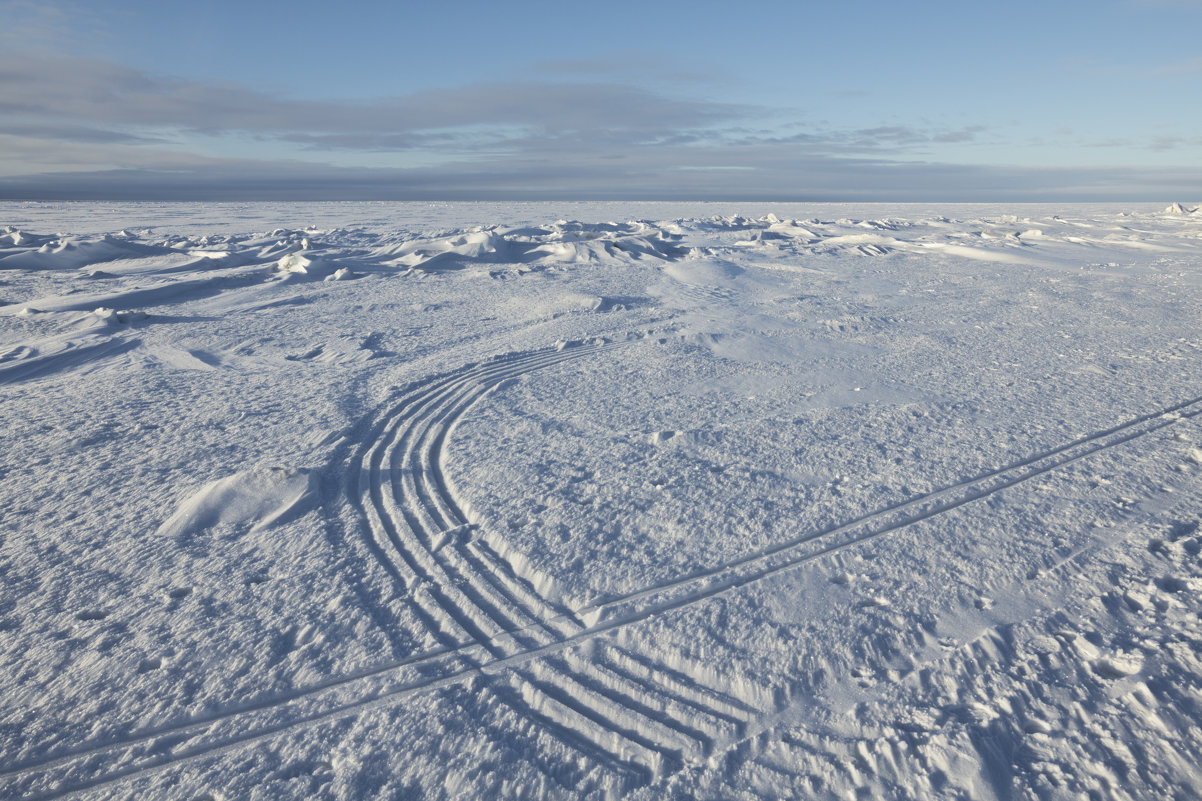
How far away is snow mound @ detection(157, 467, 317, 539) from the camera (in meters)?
4.66

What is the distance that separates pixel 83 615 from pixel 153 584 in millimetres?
368

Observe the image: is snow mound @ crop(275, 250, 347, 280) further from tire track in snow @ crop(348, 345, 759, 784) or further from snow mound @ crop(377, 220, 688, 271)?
tire track in snow @ crop(348, 345, 759, 784)

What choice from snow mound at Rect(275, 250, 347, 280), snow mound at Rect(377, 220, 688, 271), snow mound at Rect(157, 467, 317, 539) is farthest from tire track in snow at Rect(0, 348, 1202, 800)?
snow mound at Rect(377, 220, 688, 271)

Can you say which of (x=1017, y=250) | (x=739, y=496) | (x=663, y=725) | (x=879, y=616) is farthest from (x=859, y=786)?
(x=1017, y=250)

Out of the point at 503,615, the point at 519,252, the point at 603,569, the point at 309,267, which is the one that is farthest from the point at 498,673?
the point at 519,252

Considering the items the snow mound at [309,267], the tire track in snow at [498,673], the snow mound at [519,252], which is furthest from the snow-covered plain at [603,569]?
the snow mound at [519,252]

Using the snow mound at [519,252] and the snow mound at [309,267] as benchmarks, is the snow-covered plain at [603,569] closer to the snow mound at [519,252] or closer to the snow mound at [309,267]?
the snow mound at [309,267]

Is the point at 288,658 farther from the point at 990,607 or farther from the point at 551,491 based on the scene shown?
the point at 990,607

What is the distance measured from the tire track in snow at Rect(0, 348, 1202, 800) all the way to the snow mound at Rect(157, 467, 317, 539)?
1.09 m

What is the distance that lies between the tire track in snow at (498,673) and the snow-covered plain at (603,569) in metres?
0.02

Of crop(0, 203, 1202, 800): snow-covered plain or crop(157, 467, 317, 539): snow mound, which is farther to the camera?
crop(157, 467, 317, 539): snow mound

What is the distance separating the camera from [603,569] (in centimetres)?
408

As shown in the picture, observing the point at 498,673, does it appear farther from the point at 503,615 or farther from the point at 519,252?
the point at 519,252

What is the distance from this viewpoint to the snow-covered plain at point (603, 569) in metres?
2.79
